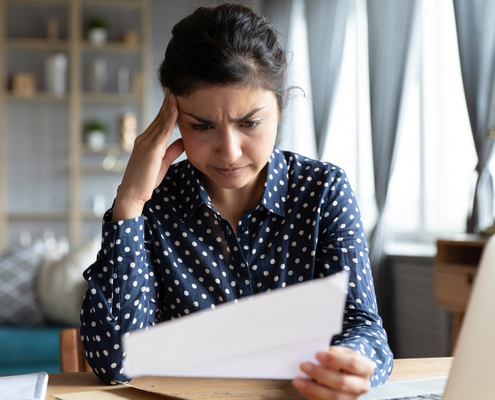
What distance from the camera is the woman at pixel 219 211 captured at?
96cm

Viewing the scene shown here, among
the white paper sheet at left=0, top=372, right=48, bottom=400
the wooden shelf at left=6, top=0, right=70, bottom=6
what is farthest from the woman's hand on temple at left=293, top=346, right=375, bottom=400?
the wooden shelf at left=6, top=0, right=70, bottom=6

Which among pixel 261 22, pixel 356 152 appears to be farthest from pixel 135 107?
pixel 261 22

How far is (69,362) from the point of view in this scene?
3.70ft

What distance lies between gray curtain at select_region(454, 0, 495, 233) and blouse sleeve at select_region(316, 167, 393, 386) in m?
1.40

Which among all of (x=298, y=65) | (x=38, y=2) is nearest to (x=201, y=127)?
(x=298, y=65)

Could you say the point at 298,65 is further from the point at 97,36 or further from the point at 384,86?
the point at 97,36

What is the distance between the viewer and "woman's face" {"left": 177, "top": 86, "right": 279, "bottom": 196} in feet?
3.13

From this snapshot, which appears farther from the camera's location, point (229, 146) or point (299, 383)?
point (229, 146)

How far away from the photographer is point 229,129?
96 centimetres

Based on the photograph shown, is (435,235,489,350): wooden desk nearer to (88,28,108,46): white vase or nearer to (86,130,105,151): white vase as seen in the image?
(86,130,105,151): white vase

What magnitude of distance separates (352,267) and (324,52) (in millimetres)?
3112

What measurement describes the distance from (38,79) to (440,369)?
466 centimetres

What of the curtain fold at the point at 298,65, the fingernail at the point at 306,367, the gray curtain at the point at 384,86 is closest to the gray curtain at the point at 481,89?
the gray curtain at the point at 384,86

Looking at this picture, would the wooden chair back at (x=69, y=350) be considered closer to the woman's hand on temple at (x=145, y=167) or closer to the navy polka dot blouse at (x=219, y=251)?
the navy polka dot blouse at (x=219, y=251)
